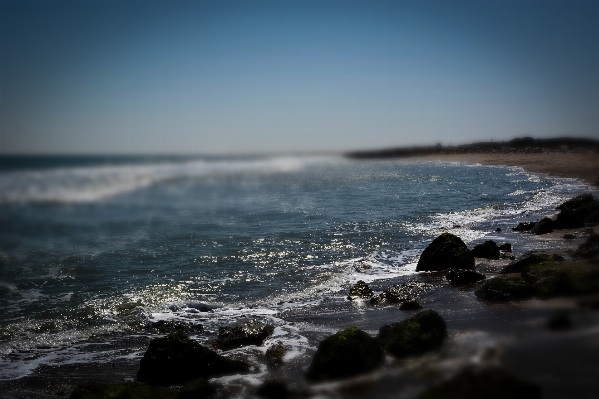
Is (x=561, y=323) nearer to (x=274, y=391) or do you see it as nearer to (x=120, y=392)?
(x=274, y=391)

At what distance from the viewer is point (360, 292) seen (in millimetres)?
14789

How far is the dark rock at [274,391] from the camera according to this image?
7887 millimetres

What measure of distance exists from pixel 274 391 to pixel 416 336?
3389 mm

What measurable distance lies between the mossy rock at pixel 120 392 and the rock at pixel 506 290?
30.4 ft

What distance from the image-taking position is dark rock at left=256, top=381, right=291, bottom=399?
7.89m

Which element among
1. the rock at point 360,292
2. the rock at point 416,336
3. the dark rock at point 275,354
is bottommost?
the dark rock at point 275,354

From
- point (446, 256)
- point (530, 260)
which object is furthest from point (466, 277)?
point (446, 256)

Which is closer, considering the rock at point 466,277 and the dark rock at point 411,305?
the dark rock at point 411,305

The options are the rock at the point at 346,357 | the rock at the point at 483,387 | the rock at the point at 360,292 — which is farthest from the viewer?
the rock at the point at 360,292

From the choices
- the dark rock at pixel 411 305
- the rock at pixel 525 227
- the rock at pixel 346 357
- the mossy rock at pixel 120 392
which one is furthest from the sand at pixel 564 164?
the mossy rock at pixel 120 392

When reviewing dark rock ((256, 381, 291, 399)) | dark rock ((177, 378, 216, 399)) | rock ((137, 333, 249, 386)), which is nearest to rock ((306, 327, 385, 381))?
dark rock ((256, 381, 291, 399))

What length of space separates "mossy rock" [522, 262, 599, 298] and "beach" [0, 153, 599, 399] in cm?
35

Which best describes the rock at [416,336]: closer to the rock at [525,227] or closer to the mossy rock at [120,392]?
the mossy rock at [120,392]

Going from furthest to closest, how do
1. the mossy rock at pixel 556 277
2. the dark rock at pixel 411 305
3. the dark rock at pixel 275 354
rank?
1. the dark rock at pixel 411 305
2. the dark rock at pixel 275 354
3. the mossy rock at pixel 556 277
